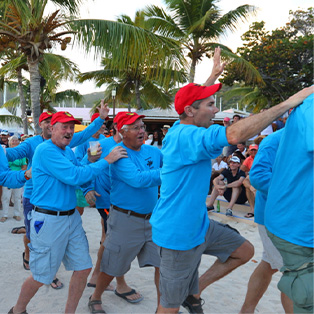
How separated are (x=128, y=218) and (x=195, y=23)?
14725 mm

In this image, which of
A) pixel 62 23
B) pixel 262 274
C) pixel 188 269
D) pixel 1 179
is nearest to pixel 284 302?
pixel 262 274

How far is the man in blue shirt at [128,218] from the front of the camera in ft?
11.2

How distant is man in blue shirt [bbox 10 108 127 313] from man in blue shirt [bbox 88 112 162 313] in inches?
8.7

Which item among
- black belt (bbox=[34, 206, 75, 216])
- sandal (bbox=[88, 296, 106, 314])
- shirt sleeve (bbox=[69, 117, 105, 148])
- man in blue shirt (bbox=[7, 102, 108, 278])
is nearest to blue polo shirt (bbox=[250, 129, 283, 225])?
black belt (bbox=[34, 206, 75, 216])

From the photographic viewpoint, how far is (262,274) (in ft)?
10.3

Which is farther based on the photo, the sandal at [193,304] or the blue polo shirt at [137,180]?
the blue polo shirt at [137,180]

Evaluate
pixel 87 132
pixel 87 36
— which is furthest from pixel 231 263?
pixel 87 36

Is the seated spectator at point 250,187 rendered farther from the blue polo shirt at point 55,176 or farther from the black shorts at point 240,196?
the blue polo shirt at point 55,176

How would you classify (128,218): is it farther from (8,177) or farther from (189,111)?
(189,111)

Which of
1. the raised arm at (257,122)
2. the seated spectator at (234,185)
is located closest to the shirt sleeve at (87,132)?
the raised arm at (257,122)

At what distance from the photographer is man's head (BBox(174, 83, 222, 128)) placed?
2.40 m

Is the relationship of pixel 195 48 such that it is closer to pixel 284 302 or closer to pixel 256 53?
pixel 256 53

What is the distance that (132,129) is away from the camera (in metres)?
3.47

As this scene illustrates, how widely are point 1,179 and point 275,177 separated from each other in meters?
2.71
